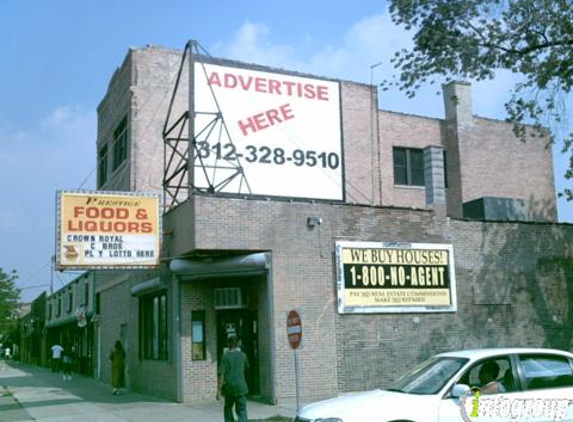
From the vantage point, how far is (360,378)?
59.5 feet

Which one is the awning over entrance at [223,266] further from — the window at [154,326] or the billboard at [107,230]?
the window at [154,326]

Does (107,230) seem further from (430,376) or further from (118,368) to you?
(430,376)

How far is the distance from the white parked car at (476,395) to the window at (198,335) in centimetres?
962

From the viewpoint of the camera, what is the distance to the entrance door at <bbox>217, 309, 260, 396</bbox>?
18.7 m

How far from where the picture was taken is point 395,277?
19.0 m

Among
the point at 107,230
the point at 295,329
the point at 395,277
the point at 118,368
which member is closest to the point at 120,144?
the point at 118,368

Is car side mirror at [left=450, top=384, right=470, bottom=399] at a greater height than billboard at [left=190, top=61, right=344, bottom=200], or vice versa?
A: billboard at [left=190, top=61, right=344, bottom=200]

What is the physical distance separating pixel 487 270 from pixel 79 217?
11.4 metres

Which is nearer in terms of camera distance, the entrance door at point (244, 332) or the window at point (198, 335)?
the window at point (198, 335)

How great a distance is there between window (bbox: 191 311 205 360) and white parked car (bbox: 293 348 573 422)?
9.62m

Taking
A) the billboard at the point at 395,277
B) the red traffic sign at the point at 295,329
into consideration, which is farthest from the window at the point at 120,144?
the red traffic sign at the point at 295,329

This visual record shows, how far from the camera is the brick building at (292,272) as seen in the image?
698 inches

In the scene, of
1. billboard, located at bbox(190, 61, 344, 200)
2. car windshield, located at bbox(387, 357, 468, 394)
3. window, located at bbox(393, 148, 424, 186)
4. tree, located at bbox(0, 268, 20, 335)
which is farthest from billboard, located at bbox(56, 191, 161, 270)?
tree, located at bbox(0, 268, 20, 335)

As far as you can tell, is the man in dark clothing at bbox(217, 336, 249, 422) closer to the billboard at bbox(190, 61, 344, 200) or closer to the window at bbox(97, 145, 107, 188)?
the billboard at bbox(190, 61, 344, 200)
